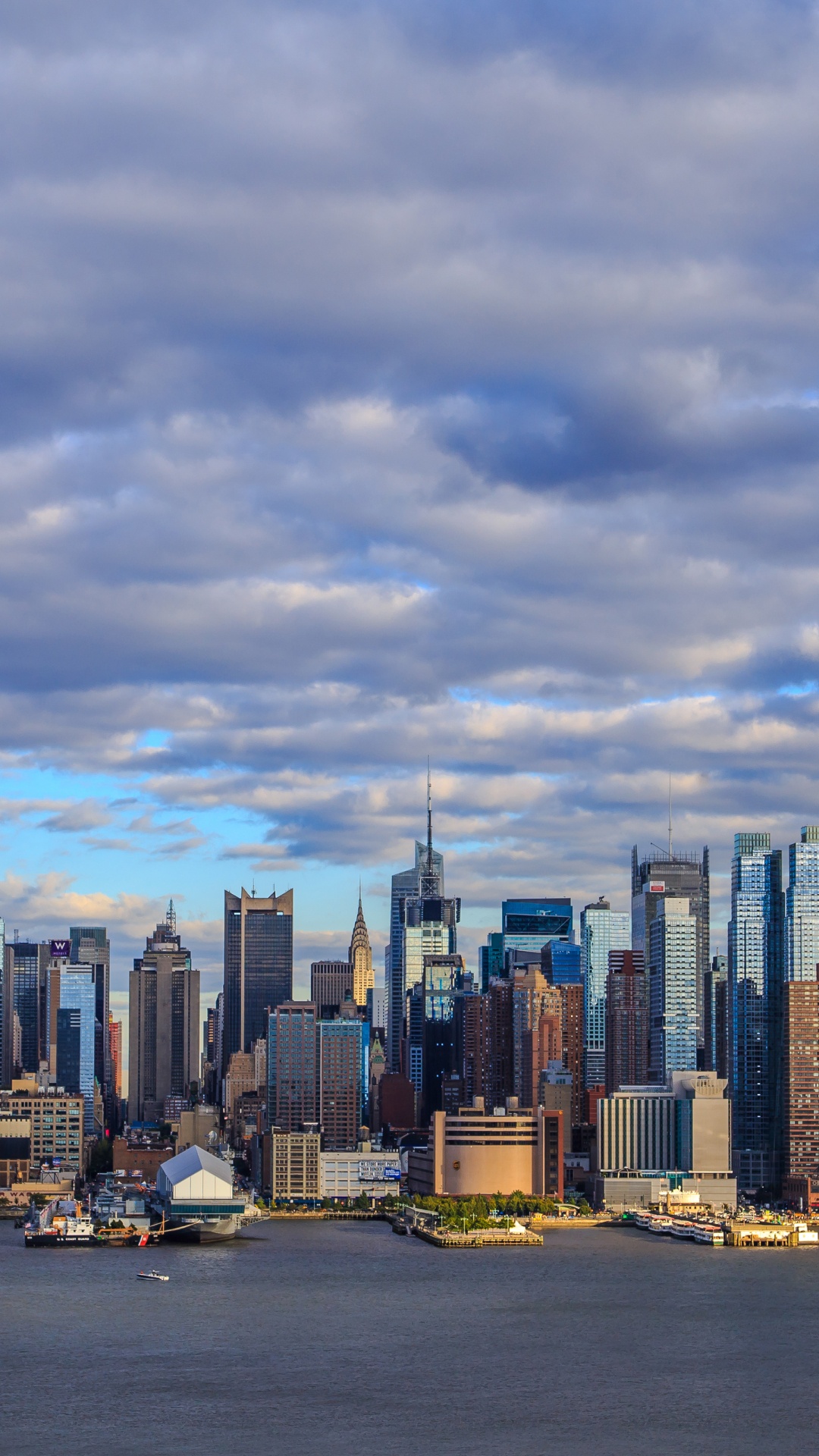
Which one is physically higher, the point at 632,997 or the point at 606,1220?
the point at 632,997

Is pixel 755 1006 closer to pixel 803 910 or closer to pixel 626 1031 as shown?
pixel 803 910

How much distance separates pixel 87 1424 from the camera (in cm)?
4962

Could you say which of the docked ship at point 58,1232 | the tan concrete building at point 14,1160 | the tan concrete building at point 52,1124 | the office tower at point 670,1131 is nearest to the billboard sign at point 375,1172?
the office tower at point 670,1131

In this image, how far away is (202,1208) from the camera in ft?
378

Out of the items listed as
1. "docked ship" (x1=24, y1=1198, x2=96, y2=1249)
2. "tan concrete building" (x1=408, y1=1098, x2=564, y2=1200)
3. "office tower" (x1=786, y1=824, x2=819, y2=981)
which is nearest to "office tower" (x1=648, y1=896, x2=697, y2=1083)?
"office tower" (x1=786, y1=824, x2=819, y2=981)

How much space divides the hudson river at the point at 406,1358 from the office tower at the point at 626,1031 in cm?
9304

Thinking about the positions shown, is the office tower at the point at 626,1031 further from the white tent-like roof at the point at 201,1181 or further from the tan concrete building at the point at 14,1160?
the white tent-like roof at the point at 201,1181

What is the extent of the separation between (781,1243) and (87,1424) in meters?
77.2

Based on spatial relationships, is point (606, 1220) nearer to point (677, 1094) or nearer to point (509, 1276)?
point (677, 1094)

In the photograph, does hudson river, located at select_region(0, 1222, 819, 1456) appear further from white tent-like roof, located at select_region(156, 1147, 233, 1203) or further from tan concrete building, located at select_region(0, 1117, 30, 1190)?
tan concrete building, located at select_region(0, 1117, 30, 1190)

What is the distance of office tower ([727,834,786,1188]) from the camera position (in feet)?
545

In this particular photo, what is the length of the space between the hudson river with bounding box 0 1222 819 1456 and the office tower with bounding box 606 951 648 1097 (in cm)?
9304

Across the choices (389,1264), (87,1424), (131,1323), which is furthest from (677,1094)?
(87,1424)

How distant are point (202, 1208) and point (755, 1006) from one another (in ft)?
239
